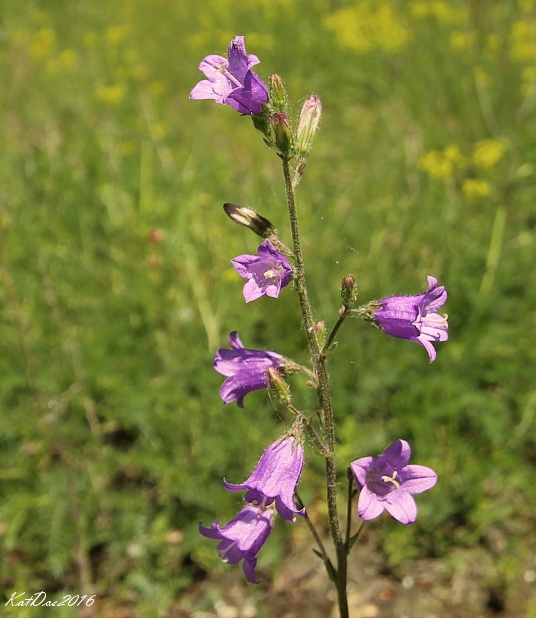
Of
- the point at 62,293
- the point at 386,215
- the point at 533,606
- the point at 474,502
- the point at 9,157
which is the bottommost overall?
the point at 533,606

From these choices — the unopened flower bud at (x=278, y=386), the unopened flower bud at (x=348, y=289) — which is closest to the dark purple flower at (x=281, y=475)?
the unopened flower bud at (x=278, y=386)

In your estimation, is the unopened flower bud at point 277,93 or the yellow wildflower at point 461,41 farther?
the yellow wildflower at point 461,41

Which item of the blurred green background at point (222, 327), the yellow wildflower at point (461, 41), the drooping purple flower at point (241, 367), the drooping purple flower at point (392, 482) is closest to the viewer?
the drooping purple flower at point (392, 482)

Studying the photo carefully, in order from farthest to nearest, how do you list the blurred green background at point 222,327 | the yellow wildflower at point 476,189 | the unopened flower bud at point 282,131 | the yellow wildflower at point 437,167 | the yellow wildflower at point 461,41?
the yellow wildflower at point 461,41 < the yellow wildflower at point 437,167 < the yellow wildflower at point 476,189 < the blurred green background at point 222,327 < the unopened flower bud at point 282,131

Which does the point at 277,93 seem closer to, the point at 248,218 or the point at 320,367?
the point at 248,218

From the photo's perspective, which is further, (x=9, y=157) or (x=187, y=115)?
(x=187, y=115)

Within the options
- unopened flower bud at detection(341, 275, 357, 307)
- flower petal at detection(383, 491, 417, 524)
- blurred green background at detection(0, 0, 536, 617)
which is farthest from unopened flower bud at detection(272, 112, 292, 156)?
blurred green background at detection(0, 0, 536, 617)

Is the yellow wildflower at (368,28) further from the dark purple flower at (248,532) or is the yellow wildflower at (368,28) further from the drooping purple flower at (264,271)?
the dark purple flower at (248,532)

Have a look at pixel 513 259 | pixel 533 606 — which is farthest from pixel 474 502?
pixel 513 259

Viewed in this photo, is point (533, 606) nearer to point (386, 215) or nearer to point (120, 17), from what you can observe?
point (386, 215)
